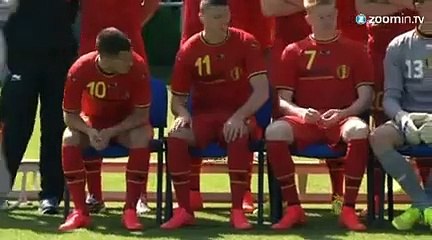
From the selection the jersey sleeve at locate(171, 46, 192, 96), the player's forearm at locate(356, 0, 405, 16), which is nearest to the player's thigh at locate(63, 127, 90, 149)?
the jersey sleeve at locate(171, 46, 192, 96)

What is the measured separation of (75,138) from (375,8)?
1986mm

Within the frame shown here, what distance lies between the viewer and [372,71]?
20.6 ft

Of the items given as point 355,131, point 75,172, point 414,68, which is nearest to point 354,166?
point 355,131

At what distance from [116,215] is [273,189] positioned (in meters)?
1.03

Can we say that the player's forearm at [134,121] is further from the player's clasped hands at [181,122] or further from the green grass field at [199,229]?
the green grass field at [199,229]

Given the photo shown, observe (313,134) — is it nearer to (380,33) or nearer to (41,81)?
(380,33)

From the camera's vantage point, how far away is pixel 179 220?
6.13 meters

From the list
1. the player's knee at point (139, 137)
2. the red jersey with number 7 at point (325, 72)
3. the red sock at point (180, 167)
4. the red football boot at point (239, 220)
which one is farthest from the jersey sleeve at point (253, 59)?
the red football boot at point (239, 220)

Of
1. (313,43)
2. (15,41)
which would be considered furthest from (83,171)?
(313,43)

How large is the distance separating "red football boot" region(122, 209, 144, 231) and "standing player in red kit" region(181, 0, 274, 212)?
69cm

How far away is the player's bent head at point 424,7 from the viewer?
611cm

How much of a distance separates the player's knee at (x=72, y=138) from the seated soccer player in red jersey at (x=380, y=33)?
1761 millimetres

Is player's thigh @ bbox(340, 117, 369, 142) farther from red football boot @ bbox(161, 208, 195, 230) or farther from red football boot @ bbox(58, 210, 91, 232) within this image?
red football boot @ bbox(58, 210, 91, 232)

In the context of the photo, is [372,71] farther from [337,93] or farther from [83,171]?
[83,171]
